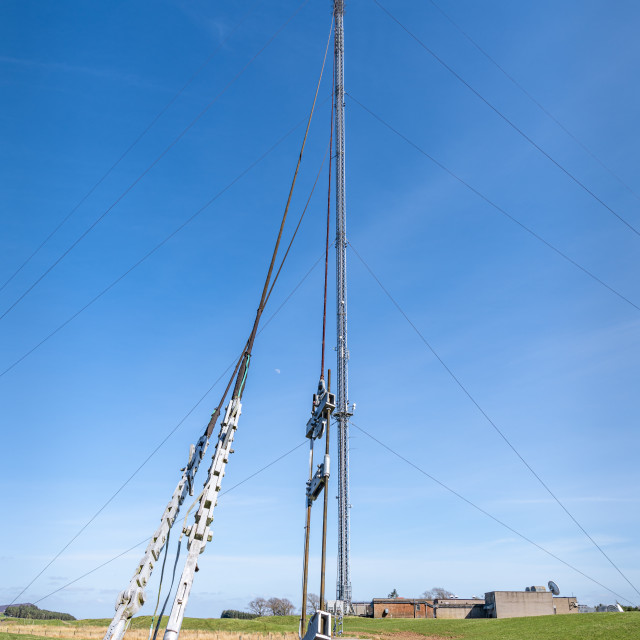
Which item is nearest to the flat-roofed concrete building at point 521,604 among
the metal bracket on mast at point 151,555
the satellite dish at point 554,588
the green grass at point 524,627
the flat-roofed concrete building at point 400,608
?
the satellite dish at point 554,588

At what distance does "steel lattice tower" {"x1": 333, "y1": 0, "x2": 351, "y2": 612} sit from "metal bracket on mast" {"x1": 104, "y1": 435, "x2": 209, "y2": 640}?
2309cm

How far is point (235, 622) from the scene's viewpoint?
39719 millimetres

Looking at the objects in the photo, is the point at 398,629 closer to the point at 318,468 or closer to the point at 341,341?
the point at 341,341

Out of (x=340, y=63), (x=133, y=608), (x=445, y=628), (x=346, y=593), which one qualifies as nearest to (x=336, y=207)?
(x=340, y=63)

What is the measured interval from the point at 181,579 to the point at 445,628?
39.3m

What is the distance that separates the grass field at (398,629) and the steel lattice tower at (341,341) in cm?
412

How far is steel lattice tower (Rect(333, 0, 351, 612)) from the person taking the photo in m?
34.3

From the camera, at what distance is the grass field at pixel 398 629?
91.0 ft

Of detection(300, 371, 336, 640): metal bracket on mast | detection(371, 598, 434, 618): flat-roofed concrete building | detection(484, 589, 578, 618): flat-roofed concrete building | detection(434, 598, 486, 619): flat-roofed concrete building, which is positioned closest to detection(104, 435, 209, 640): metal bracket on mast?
detection(300, 371, 336, 640): metal bracket on mast

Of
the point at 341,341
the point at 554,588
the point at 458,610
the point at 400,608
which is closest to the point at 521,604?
the point at 554,588

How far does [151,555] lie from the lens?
12.4 metres

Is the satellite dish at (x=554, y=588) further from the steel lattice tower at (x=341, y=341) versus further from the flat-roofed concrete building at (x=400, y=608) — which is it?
the steel lattice tower at (x=341, y=341)

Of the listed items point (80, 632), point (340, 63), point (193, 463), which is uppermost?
point (340, 63)

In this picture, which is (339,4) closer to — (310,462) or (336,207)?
(336,207)
